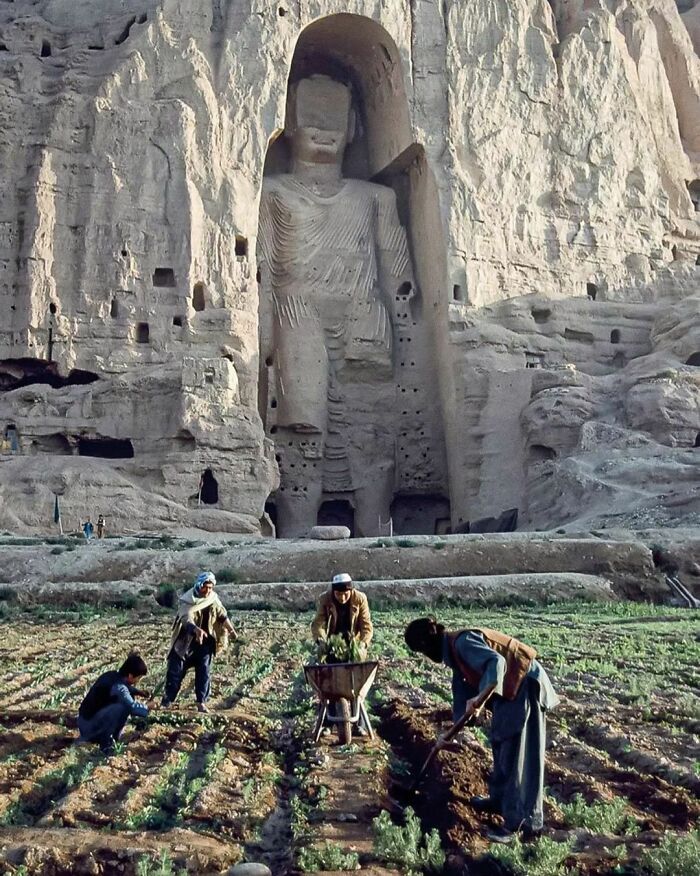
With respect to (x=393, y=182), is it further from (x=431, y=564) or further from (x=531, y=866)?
(x=531, y=866)

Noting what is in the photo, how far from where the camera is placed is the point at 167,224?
29.0 m

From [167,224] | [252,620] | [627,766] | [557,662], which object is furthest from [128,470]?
[627,766]

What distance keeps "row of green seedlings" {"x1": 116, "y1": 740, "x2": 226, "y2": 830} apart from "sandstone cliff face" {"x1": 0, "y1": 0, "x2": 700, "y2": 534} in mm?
17250

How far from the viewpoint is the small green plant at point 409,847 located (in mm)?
4438

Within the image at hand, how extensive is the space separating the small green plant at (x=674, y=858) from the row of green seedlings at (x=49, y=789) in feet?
9.05

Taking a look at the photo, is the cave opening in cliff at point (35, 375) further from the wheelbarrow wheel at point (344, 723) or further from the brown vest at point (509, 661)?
the brown vest at point (509, 661)

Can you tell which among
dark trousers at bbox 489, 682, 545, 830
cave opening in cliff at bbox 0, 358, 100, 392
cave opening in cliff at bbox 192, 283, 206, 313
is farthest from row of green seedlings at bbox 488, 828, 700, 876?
cave opening in cliff at bbox 192, 283, 206, 313

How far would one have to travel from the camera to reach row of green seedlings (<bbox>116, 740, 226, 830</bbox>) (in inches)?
196

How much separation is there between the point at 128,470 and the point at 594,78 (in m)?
19.9

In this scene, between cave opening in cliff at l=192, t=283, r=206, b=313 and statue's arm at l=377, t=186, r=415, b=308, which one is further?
statue's arm at l=377, t=186, r=415, b=308

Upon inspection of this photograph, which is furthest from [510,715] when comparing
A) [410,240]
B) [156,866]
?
[410,240]

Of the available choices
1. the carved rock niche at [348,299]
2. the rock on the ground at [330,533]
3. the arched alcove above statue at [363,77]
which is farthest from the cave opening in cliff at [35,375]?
the arched alcove above statue at [363,77]

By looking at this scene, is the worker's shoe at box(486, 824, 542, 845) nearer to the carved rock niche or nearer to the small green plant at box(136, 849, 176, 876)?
the small green plant at box(136, 849, 176, 876)

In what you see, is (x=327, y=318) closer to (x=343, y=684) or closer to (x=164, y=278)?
(x=164, y=278)
